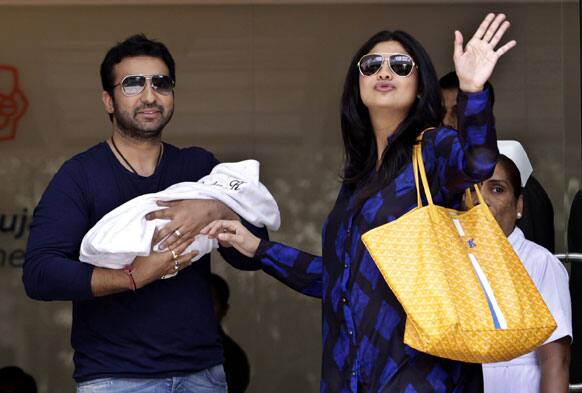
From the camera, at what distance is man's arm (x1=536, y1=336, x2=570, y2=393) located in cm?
326

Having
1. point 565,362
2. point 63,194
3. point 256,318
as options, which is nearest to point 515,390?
point 565,362

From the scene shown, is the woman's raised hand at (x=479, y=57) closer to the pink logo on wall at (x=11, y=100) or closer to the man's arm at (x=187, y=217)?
the man's arm at (x=187, y=217)

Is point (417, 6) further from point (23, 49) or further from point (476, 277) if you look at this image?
point (476, 277)

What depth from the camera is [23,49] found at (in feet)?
23.8

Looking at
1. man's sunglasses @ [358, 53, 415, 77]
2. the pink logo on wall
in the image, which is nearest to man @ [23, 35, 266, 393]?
man's sunglasses @ [358, 53, 415, 77]

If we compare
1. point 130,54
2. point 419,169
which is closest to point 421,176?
point 419,169

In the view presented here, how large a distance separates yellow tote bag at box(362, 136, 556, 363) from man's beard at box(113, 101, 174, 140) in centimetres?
107

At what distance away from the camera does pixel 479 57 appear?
2.64 metres

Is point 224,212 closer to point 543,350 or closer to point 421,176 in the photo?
point 421,176

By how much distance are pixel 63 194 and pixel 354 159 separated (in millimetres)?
915

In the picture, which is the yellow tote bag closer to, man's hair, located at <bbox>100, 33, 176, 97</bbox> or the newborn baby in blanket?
the newborn baby in blanket

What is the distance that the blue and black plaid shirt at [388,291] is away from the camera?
2635mm

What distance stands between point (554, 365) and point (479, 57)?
3.61 ft

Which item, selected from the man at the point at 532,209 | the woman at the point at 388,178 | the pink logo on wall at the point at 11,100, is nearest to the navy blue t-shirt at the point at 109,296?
the woman at the point at 388,178
